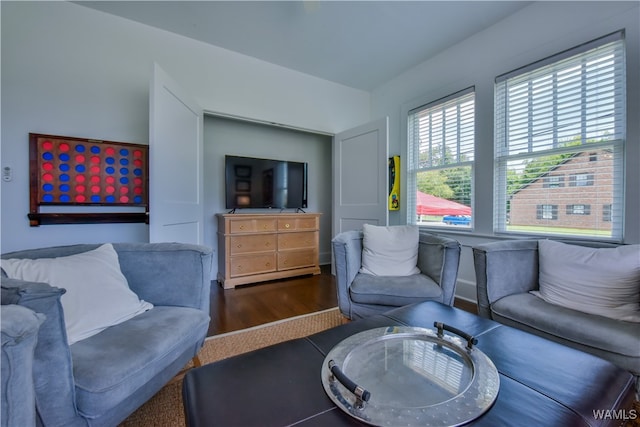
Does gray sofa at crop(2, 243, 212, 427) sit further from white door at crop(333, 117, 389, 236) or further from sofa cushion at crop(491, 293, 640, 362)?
white door at crop(333, 117, 389, 236)

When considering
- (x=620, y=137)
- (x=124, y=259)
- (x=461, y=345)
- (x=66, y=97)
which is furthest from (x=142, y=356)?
(x=620, y=137)

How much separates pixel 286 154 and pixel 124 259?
8.88ft

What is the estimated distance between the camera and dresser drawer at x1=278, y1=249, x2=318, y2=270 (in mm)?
3420

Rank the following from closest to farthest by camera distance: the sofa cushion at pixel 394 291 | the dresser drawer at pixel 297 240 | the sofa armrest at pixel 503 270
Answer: the sofa armrest at pixel 503 270, the sofa cushion at pixel 394 291, the dresser drawer at pixel 297 240

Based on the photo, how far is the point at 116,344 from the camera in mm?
1035

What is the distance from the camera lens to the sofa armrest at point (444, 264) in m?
1.89

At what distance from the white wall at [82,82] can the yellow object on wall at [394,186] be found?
197cm

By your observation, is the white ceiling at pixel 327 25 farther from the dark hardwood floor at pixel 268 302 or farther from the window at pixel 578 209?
the dark hardwood floor at pixel 268 302

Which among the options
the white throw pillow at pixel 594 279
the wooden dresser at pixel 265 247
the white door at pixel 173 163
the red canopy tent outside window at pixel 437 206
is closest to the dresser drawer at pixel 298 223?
the wooden dresser at pixel 265 247

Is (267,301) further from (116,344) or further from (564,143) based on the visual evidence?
(564,143)

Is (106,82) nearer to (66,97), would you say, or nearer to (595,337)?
(66,97)

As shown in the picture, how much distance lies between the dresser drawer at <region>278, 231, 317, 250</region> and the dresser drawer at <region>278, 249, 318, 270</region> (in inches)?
2.7

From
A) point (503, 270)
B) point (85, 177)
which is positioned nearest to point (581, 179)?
point (503, 270)

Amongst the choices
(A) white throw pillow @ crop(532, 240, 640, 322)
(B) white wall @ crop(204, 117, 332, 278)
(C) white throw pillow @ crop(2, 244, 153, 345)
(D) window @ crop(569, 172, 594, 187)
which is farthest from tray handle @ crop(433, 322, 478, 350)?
(B) white wall @ crop(204, 117, 332, 278)
